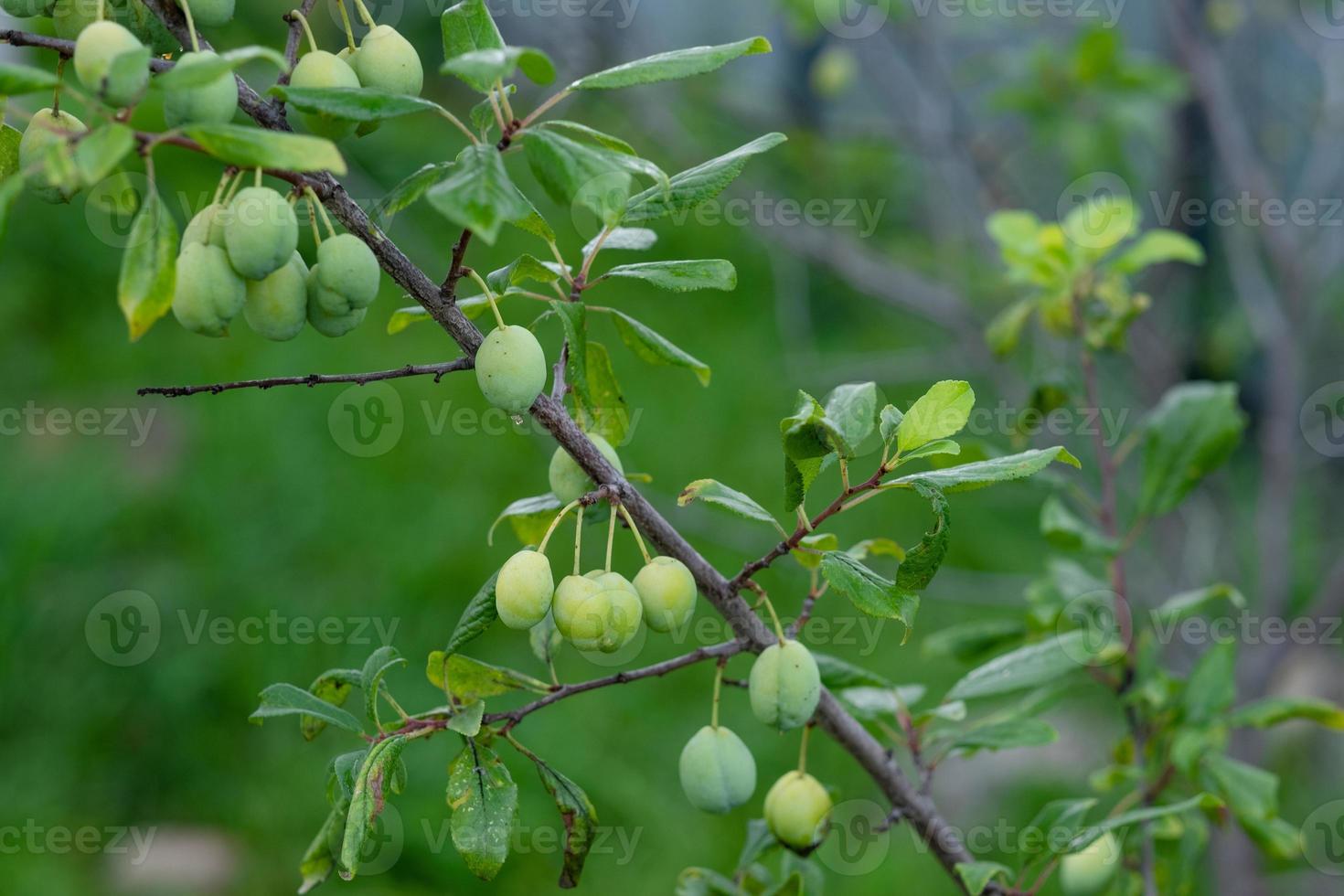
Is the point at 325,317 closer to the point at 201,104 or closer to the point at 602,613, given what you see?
the point at 201,104

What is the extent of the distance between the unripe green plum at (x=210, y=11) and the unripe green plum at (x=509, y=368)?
0.25 meters

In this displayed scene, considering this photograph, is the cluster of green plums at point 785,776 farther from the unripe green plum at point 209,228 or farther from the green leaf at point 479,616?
the unripe green plum at point 209,228

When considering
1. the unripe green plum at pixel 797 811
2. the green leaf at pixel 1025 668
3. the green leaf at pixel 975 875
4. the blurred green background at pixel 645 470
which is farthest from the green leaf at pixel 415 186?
the blurred green background at pixel 645 470

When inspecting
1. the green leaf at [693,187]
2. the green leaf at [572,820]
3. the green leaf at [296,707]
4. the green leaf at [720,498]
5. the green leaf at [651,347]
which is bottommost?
the green leaf at [572,820]

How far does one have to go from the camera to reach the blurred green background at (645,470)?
2162 mm

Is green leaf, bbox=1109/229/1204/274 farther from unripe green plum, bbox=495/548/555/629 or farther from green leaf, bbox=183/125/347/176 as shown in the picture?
green leaf, bbox=183/125/347/176

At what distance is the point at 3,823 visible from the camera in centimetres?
209

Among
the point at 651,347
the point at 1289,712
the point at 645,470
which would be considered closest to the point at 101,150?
the point at 651,347

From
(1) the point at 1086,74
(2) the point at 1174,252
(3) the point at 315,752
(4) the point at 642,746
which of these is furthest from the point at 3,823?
(1) the point at 1086,74

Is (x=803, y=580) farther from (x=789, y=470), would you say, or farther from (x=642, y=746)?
(x=789, y=470)

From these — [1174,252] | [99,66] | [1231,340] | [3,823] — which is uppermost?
[99,66]

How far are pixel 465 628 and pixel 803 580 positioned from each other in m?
2.09

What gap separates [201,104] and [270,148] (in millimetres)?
76

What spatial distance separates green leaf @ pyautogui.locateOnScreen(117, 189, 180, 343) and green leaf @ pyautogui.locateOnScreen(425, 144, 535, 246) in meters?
0.14
